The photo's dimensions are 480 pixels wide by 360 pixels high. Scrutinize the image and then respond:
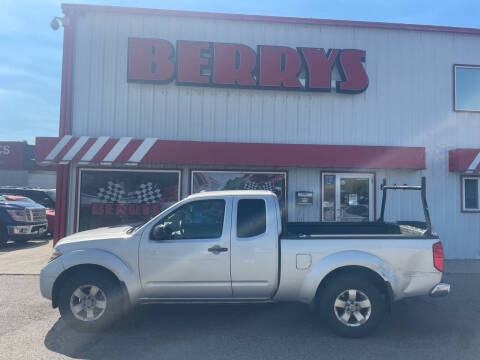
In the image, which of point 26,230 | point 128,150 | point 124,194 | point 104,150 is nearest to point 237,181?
point 128,150

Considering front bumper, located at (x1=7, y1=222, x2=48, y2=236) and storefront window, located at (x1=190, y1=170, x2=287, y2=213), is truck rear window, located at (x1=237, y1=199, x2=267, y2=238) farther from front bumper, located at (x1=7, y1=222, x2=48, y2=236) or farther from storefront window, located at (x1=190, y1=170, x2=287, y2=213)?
front bumper, located at (x1=7, y1=222, x2=48, y2=236)

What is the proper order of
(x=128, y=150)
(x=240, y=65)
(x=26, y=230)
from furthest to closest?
(x=26, y=230), (x=240, y=65), (x=128, y=150)

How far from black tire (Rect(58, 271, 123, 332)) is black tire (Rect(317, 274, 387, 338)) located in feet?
8.70

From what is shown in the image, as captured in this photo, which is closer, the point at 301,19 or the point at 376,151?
the point at 376,151

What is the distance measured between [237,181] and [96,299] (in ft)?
18.5

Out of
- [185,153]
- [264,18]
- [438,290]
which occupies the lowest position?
[438,290]

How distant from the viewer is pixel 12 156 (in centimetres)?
2842

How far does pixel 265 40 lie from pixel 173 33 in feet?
8.32

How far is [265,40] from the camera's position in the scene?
1024cm

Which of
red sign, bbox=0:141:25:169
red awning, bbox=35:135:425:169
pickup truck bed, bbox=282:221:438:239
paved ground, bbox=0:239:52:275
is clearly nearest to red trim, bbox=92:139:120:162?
red awning, bbox=35:135:425:169

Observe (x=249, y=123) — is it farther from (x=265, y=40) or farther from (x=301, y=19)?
(x=301, y=19)

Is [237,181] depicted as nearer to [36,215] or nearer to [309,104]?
[309,104]

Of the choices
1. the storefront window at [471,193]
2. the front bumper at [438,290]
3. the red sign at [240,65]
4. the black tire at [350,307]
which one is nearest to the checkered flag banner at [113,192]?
the red sign at [240,65]

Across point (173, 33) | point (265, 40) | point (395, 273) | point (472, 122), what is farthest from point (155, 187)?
point (472, 122)
